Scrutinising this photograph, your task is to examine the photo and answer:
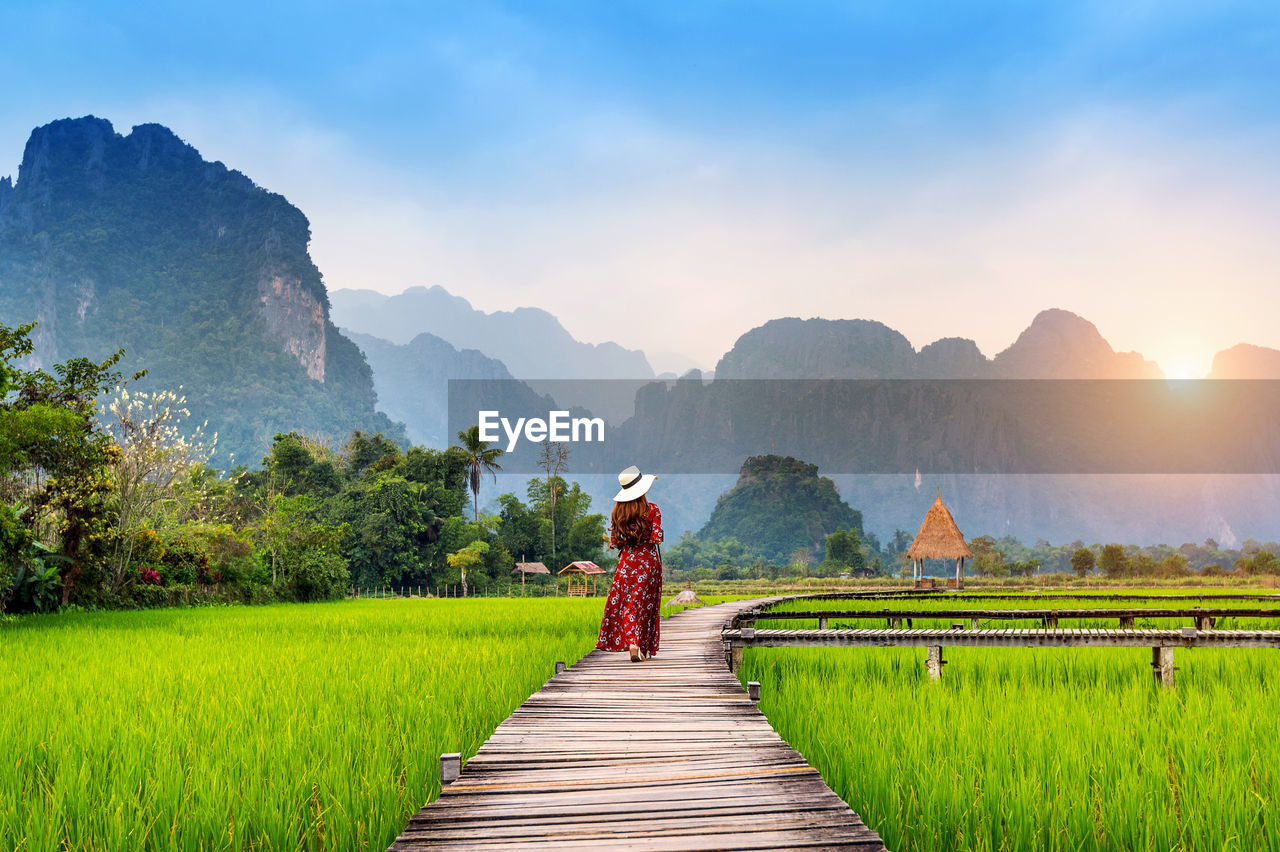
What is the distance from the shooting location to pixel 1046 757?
13.5ft

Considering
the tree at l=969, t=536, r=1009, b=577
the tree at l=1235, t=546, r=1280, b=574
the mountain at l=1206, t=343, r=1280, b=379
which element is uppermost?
the mountain at l=1206, t=343, r=1280, b=379

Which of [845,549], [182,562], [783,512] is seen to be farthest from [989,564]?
[182,562]

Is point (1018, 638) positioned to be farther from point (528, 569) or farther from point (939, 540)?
point (528, 569)

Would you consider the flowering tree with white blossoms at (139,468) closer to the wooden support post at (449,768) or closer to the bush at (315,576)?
the bush at (315,576)

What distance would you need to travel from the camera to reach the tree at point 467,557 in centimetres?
4481

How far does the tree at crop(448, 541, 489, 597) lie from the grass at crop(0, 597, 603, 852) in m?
35.6

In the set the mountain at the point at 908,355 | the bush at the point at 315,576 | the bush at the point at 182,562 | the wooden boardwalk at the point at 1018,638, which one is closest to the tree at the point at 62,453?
the bush at the point at 182,562

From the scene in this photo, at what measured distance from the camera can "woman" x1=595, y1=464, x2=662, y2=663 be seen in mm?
6703

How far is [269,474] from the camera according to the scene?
48219 mm

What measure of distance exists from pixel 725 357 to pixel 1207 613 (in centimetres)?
18087

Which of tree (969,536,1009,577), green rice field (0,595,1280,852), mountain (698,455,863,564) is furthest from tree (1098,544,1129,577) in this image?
mountain (698,455,863,564)

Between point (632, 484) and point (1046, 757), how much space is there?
365cm

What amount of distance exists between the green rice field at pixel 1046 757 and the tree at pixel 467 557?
39.0 meters

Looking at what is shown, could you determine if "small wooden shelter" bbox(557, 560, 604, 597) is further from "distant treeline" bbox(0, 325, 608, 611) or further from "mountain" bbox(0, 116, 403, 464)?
"mountain" bbox(0, 116, 403, 464)
